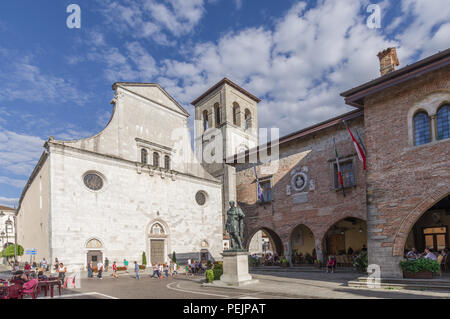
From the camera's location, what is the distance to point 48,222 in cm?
2005

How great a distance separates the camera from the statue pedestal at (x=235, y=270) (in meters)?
12.9

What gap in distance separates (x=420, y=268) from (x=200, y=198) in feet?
68.4

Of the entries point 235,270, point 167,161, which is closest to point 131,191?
point 167,161

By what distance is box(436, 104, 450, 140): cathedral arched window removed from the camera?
11875 mm

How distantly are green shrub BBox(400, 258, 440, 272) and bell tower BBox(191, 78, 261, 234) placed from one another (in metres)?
22.4

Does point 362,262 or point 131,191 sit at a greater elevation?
point 131,191

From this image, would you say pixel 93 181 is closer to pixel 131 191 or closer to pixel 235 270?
pixel 131 191

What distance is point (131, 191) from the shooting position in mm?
24406

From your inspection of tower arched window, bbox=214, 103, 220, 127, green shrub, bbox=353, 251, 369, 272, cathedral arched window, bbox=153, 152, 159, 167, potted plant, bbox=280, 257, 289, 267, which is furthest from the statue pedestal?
tower arched window, bbox=214, 103, 220, 127

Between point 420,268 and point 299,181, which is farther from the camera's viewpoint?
point 299,181

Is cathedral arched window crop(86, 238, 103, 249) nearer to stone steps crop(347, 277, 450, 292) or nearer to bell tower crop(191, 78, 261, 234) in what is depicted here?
bell tower crop(191, 78, 261, 234)

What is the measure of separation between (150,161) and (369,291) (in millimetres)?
19921

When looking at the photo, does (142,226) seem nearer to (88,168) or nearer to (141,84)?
(88,168)

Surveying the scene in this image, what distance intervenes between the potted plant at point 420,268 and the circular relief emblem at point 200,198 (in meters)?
20.1
